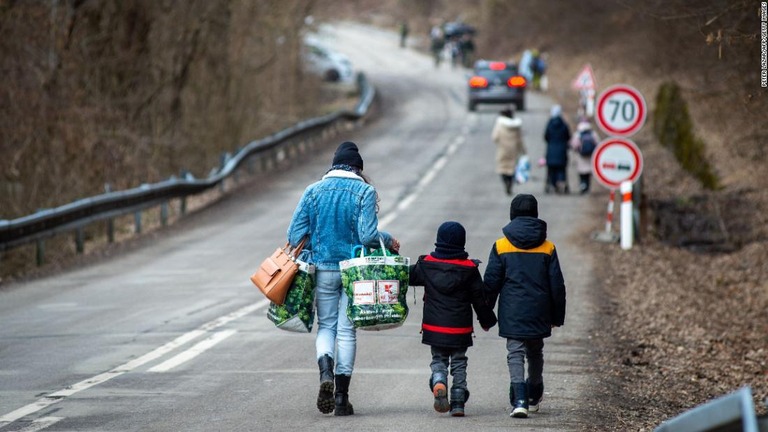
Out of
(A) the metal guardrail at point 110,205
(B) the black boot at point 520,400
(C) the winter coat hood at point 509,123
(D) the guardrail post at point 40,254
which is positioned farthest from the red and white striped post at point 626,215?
(B) the black boot at point 520,400

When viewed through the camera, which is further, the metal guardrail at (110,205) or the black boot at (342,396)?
the metal guardrail at (110,205)

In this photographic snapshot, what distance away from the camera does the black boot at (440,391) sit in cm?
794

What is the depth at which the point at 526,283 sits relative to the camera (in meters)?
8.00

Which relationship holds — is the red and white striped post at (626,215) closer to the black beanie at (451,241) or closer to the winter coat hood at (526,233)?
the winter coat hood at (526,233)

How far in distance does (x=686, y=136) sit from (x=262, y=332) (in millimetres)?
20041

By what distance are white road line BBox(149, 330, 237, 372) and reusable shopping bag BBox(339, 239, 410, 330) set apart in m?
2.50

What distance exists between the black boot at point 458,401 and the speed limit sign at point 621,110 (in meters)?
10.5

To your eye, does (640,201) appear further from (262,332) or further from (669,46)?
(669,46)

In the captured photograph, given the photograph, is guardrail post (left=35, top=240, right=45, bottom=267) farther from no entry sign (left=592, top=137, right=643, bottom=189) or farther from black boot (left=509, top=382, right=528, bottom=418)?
black boot (left=509, top=382, right=528, bottom=418)

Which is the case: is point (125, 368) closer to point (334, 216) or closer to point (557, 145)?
point (334, 216)

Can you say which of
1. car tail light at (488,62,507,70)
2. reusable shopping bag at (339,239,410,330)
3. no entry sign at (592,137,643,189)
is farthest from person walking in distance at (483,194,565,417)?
car tail light at (488,62,507,70)

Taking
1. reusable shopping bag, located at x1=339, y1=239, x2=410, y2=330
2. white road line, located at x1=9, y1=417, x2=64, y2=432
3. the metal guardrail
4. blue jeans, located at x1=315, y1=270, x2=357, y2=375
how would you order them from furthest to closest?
1. the metal guardrail
2. blue jeans, located at x1=315, y1=270, x2=357, y2=375
3. reusable shopping bag, located at x1=339, y1=239, x2=410, y2=330
4. white road line, located at x1=9, y1=417, x2=64, y2=432

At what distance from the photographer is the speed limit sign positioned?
17.9 metres

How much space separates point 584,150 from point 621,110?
660cm
